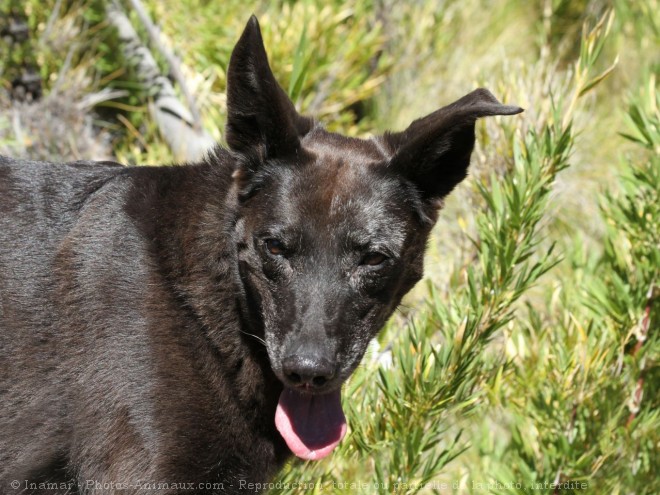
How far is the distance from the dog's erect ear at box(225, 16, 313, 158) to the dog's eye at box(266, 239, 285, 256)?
361 mm

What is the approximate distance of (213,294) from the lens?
10.8 ft

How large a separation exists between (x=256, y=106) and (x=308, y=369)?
95 cm

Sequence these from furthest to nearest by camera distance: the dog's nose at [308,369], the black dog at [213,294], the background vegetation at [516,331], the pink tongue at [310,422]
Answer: the background vegetation at [516,331]
the pink tongue at [310,422]
the black dog at [213,294]
the dog's nose at [308,369]

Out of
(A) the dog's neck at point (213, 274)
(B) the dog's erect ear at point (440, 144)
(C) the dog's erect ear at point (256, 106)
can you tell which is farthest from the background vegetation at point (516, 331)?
(C) the dog's erect ear at point (256, 106)

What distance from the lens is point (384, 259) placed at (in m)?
3.21

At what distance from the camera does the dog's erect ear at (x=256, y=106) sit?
3.03 metres

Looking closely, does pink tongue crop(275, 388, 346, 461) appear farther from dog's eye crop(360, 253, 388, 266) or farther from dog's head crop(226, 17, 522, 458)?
dog's eye crop(360, 253, 388, 266)

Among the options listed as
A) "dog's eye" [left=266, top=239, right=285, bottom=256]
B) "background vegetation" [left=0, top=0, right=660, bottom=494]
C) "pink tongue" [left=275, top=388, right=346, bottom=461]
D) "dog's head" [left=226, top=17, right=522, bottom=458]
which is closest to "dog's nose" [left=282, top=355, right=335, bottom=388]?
"dog's head" [left=226, top=17, right=522, bottom=458]

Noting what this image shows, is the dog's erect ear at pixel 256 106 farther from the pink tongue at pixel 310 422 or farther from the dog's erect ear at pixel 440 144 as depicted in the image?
the pink tongue at pixel 310 422

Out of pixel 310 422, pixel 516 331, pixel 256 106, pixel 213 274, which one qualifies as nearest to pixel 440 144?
pixel 256 106

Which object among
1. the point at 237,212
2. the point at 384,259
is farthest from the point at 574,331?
the point at 237,212

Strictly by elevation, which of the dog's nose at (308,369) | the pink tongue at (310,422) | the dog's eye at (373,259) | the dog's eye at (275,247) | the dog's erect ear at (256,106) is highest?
the dog's erect ear at (256,106)

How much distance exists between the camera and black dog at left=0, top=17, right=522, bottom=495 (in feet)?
10.1

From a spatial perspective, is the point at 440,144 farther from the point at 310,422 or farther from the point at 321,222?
the point at 310,422
